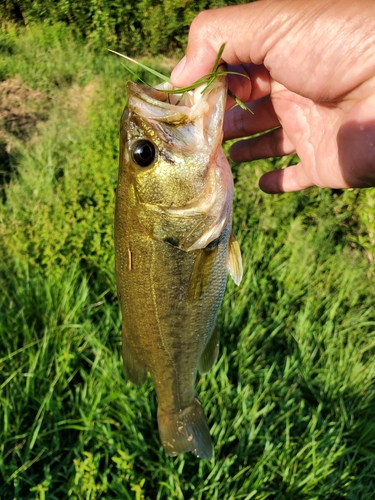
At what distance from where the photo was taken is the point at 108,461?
7.61ft

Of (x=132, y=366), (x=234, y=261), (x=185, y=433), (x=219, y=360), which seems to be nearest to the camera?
(x=234, y=261)

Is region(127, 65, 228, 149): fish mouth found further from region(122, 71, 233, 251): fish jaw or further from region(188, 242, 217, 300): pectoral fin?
region(188, 242, 217, 300): pectoral fin

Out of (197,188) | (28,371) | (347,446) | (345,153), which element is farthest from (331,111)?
(28,371)

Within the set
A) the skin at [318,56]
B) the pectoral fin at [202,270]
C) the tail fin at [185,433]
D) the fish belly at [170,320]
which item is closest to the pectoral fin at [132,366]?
the fish belly at [170,320]

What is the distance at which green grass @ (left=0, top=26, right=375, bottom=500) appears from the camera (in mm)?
2268

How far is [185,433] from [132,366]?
0.43m

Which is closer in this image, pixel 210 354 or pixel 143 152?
pixel 143 152

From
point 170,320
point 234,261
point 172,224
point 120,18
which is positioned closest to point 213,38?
point 172,224

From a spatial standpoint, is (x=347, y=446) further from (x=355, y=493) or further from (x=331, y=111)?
(x=331, y=111)

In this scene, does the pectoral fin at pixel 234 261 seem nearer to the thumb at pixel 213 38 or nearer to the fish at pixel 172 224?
the fish at pixel 172 224

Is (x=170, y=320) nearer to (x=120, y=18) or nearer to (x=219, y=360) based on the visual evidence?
(x=219, y=360)

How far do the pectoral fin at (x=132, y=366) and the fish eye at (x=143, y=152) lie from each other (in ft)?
2.54

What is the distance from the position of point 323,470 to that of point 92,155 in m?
3.36

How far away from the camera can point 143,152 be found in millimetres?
1421
